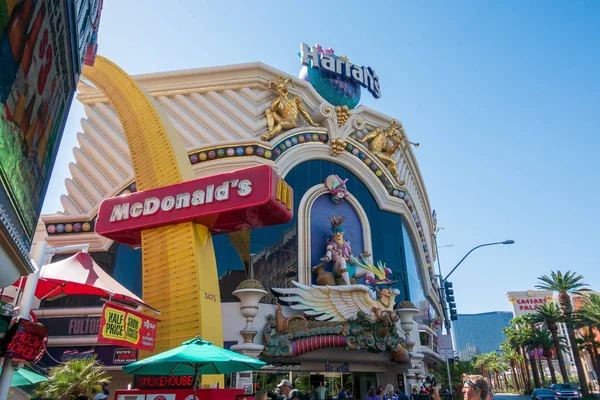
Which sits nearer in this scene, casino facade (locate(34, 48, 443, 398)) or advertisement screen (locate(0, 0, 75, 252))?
advertisement screen (locate(0, 0, 75, 252))

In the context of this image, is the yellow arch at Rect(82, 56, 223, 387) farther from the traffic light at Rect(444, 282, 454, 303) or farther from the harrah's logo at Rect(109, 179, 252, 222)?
the traffic light at Rect(444, 282, 454, 303)

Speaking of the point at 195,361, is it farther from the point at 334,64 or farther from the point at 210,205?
the point at 334,64

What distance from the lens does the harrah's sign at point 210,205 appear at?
1243 cm

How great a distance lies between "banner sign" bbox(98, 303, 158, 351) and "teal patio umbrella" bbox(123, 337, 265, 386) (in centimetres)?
105

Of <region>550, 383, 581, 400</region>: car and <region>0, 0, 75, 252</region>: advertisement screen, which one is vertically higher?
<region>0, 0, 75, 252</region>: advertisement screen

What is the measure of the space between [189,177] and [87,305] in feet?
32.0

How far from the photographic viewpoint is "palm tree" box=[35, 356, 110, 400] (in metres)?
10.7

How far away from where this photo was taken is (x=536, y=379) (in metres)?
58.5

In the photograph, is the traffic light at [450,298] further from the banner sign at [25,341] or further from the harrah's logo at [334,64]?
the banner sign at [25,341]

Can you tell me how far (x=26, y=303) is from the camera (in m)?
9.05

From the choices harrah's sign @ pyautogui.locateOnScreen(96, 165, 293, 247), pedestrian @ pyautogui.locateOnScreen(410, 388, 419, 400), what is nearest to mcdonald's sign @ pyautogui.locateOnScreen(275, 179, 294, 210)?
harrah's sign @ pyautogui.locateOnScreen(96, 165, 293, 247)

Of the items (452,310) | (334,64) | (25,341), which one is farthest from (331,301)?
(334,64)

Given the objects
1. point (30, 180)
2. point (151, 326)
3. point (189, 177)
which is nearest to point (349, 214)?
point (189, 177)

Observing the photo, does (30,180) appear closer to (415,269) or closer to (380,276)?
(380,276)
